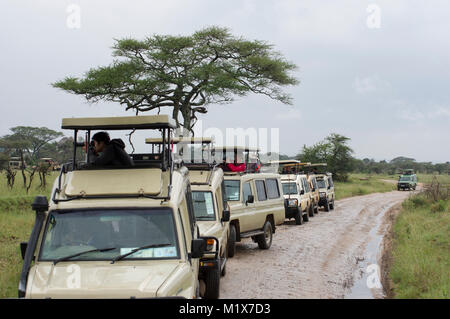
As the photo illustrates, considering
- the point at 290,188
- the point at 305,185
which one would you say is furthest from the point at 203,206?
the point at 305,185

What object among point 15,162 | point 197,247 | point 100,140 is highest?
point 100,140

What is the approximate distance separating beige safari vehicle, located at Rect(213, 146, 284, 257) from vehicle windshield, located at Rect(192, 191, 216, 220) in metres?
1.88

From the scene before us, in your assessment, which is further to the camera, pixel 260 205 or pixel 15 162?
pixel 15 162

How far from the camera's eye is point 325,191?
2638 centimetres

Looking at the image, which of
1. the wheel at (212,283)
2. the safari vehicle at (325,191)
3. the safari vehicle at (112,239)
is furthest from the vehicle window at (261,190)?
the safari vehicle at (325,191)

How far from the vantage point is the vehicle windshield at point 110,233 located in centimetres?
502

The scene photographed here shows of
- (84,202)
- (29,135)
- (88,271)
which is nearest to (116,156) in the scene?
(84,202)

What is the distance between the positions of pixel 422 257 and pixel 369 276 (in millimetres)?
1330

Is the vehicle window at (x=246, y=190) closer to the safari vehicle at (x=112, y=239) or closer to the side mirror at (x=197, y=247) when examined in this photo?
the safari vehicle at (x=112, y=239)

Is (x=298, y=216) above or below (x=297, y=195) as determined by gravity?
below

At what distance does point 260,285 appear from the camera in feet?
28.9

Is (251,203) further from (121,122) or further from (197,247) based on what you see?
(197,247)
